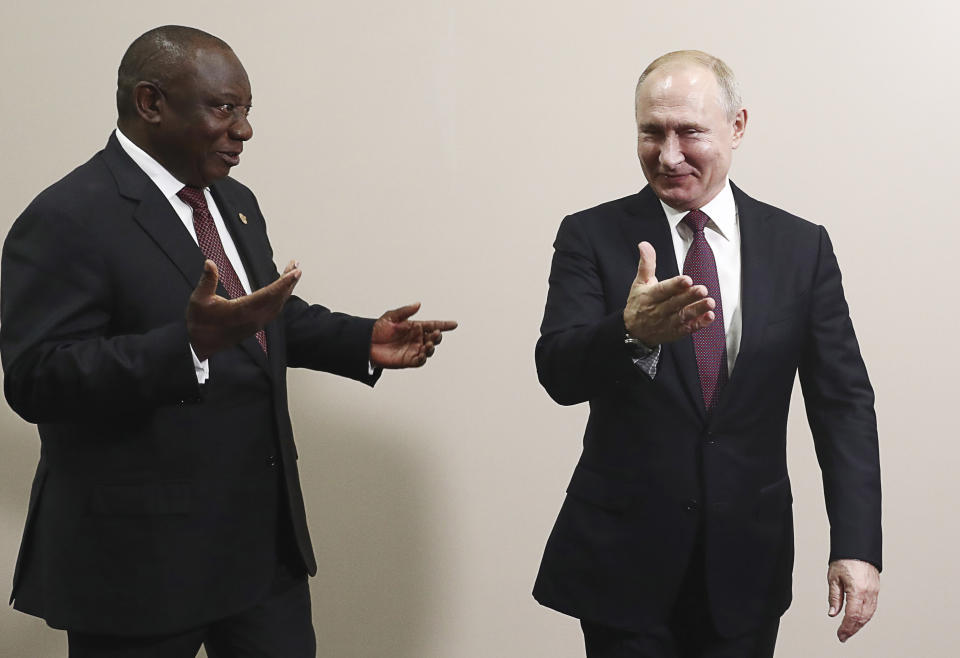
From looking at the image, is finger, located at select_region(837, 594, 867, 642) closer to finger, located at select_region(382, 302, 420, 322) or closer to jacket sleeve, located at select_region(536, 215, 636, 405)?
jacket sleeve, located at select_region(536, 215, 636, 405)

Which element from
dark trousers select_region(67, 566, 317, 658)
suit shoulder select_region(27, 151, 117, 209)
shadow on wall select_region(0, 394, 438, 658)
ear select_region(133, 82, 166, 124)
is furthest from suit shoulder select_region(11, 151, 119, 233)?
shadow on wall select_region(0, 394, 438, 658)

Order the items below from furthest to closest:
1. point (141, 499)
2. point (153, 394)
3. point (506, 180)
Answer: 1. point (506, 180)
2. point (141, 499)
3. point (153, 394)

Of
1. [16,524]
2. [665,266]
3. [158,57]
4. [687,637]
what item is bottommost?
[687,637]

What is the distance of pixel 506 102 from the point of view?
257 centimetres

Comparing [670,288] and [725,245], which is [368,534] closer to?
[725,245]

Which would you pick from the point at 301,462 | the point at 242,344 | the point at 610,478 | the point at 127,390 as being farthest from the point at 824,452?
the point at 301,462

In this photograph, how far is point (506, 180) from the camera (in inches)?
102

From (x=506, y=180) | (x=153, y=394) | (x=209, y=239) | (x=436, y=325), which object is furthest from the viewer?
(x=506, y=180)

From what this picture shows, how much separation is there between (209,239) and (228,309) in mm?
339

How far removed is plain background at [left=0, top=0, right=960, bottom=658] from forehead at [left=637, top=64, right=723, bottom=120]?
84cm

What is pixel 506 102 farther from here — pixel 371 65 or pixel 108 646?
pixel 108 646

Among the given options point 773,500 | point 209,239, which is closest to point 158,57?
point 209,239

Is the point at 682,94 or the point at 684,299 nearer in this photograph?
the point at 684,299

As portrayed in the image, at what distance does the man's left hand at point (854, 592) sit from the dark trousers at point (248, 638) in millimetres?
866
